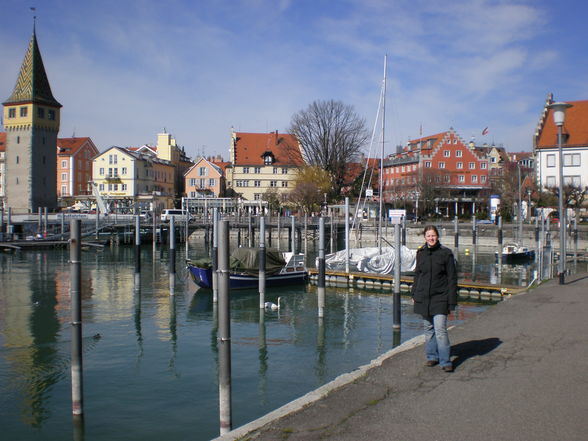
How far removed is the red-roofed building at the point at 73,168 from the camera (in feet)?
346

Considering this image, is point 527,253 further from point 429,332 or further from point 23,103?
point 23,103

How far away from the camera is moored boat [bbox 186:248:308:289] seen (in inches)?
1128

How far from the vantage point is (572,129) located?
242 feet

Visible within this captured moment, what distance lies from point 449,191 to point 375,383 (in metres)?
79.2

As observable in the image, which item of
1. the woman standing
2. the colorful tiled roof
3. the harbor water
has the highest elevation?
the colorful tiled roof

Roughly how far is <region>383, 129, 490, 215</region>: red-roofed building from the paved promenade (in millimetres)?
73226

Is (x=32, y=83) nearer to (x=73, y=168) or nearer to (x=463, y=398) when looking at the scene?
(x=73, y=168)

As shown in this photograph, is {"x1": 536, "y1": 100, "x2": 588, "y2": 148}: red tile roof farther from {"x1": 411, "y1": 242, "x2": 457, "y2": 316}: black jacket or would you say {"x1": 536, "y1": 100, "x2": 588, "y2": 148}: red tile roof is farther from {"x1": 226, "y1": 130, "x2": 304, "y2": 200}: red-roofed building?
{"x1": 411, "y1": 242, "x2": 457, "y2": 316}: black jacket

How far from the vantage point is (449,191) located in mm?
84375

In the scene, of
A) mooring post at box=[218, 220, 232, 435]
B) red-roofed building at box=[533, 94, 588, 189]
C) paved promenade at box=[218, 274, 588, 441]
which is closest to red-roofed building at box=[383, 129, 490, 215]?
red-roofed building at box=[533, 94, 588, 189]

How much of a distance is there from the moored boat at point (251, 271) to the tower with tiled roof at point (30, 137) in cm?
5904

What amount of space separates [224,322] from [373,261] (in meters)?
25.2

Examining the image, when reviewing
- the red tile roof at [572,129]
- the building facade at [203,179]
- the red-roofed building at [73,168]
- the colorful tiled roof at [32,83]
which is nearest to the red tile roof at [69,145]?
the red-roofed building at [73,168]

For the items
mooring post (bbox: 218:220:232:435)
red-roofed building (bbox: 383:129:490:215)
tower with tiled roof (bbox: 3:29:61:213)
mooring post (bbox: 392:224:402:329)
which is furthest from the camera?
red-roofed building (bbox: 383:129:490:215)
